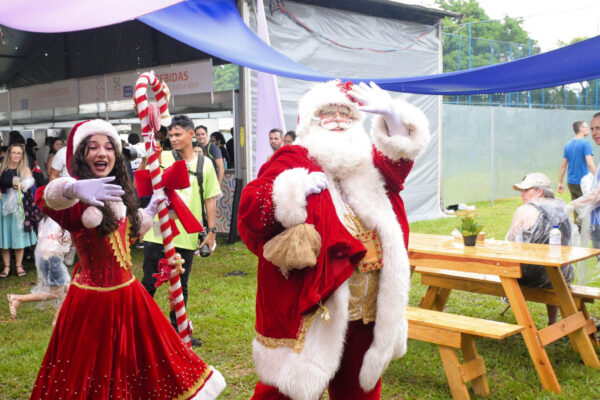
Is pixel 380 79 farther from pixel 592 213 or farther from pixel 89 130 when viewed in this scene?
pixel 89 130

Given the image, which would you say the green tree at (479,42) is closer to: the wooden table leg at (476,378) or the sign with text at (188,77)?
the sign with text at (188,77)

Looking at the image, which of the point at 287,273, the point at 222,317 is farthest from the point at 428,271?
the point at 287,273

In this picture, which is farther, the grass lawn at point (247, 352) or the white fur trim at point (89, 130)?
the grass lawn at point (247, 352)

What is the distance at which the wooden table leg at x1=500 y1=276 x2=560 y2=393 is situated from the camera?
373 cm

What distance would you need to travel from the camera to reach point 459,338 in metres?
3.51

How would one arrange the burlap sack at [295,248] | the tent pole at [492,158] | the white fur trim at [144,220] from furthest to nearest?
the tent pole at [492,158], the white fur trim at [144,220], the burlap sack at [295,248]

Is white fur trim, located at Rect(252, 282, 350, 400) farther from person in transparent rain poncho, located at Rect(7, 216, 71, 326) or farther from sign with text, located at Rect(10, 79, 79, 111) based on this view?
sign with text, located at Rect(10, 79, 79, 111)

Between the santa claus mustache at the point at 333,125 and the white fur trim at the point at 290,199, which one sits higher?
the santa claus mustache at the point at 333,125

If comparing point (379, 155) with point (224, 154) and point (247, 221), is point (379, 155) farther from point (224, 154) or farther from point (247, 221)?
point (224, 154)

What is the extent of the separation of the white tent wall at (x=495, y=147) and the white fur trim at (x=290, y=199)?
10726mm

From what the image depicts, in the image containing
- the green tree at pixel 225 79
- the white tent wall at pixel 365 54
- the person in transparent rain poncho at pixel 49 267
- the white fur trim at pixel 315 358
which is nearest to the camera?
the white fur trim at pixel 315 358

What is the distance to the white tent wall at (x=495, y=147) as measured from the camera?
518 inches

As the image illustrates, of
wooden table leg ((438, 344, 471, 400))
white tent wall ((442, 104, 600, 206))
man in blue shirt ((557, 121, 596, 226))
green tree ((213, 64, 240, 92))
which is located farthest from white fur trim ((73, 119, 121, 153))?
white tent wall ((442, 104, 600, 206))

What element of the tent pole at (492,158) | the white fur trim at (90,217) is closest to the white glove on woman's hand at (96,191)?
the white fur trim at (90,217)
